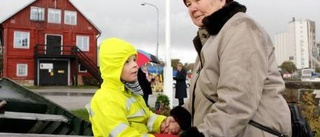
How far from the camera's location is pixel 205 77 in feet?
6.24

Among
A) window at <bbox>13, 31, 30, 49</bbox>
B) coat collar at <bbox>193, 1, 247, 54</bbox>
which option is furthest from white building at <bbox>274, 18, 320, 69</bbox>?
coat collar at <bbox>193, 1, 247, 54</bbox>

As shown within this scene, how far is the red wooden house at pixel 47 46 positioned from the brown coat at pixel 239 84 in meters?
34.6

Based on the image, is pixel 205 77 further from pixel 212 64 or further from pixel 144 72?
pixel 144 72

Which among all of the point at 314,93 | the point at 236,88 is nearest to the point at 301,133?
the point at 236,88

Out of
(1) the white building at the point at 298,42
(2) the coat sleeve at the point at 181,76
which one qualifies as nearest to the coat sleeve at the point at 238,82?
(2) the coat sleeve at the point at 181,76

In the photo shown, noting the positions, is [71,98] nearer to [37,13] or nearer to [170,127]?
[170,127]

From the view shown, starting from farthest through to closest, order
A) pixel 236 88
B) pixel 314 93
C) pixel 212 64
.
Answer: pixel 314 93 < pixel 212 64 < pixel 236 88

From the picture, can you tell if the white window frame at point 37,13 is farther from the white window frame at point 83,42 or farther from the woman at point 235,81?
the woman at point 235,81

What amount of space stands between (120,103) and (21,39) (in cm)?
3800

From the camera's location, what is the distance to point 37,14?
128 ft

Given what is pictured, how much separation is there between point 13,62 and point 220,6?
38.0m

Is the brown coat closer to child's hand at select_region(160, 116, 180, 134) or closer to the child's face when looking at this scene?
child's hand at select_region(160, 116, 180, 134)

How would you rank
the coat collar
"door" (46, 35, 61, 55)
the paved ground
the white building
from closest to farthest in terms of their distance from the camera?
the coat collar, the paved ground, "door" (46, 35, 61, 55), the white building

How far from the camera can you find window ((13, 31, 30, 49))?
37.6 meters
